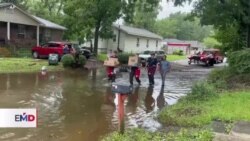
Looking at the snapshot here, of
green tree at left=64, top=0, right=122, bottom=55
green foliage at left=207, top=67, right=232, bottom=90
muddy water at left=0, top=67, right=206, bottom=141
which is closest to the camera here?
muddy water at left=0, top=67, right=206, bottom=141

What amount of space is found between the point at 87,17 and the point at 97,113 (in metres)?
27.4

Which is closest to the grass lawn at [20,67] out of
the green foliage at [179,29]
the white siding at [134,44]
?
the white siding at [134,44]

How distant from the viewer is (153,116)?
38.3 feet

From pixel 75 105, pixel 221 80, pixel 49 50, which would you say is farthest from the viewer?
pixel 49 50

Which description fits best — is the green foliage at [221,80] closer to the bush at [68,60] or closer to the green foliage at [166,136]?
the green foliage at [166,136]

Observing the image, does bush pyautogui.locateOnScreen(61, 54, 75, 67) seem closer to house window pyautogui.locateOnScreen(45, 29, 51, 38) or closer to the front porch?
the front porch

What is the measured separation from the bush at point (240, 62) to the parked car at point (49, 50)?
17.7 meters

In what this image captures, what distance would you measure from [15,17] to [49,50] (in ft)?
20.9

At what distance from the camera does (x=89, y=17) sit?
38.8 meters

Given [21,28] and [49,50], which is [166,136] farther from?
[21,28]

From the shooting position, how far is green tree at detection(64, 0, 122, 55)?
38.2 metres

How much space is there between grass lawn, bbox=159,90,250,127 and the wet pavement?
0.50m

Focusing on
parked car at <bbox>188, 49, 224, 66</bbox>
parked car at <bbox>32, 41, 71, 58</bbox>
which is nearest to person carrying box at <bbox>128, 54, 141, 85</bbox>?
parked car at <bbox>32, 41, 71, 58</bbox>

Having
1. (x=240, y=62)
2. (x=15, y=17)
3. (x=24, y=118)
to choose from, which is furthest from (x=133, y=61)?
(x=15, y=17)
